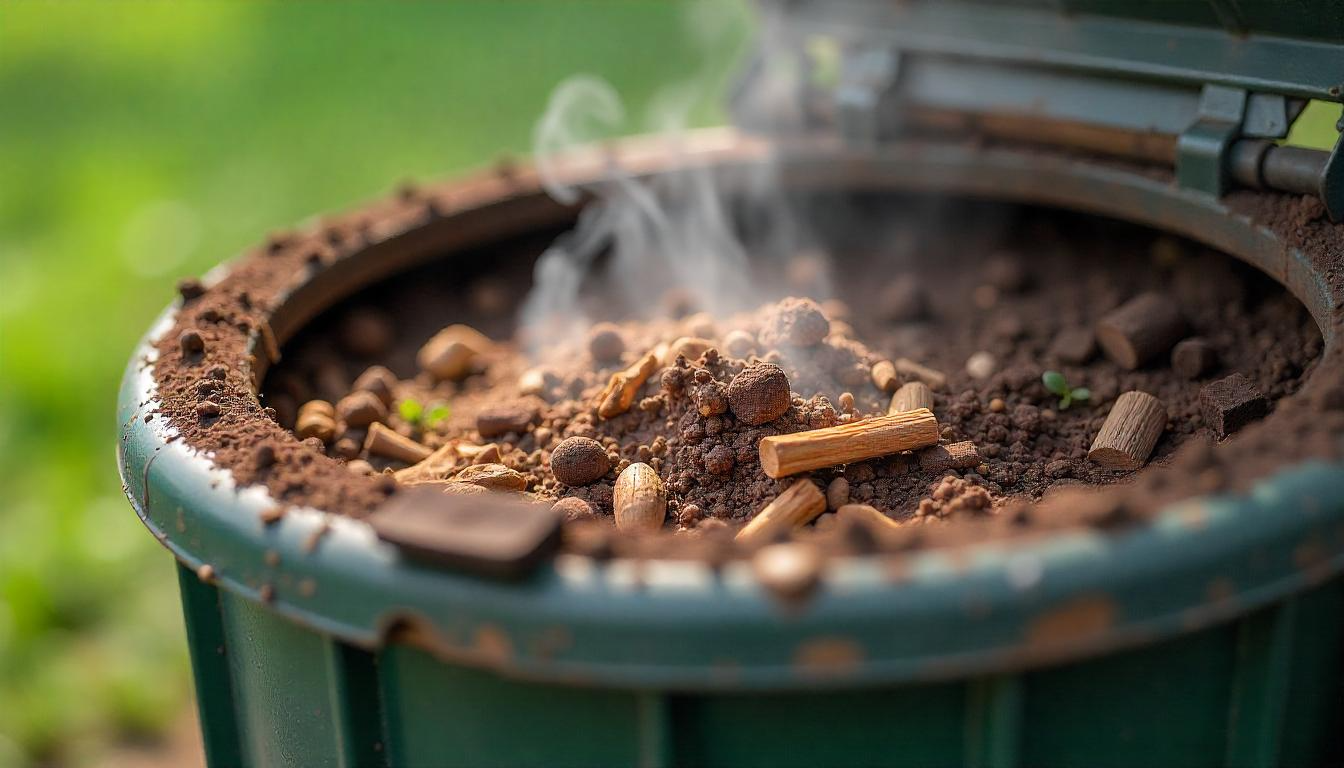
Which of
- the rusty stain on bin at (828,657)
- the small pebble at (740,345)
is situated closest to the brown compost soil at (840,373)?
the small pebble at (740,345)

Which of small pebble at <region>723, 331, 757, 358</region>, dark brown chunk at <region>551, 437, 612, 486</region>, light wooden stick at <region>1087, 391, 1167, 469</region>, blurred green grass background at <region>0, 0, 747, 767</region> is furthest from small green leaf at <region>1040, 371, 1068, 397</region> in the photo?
blurred green grass background at <region>0, 0, 747, 767</region>

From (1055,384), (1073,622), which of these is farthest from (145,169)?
(1073,622)

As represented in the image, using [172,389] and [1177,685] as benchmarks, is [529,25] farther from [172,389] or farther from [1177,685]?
[1177,685]

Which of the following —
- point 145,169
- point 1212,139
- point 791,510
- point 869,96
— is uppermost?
point 145,169

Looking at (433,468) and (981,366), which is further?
(981,366)

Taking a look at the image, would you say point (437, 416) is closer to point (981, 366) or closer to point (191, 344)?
point (191, 344)

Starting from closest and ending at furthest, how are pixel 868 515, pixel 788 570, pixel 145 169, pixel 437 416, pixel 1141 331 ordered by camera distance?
pixel 788 570, pixel 868 515, pixel 1141 331, pixel 437 416, pixel 145 169

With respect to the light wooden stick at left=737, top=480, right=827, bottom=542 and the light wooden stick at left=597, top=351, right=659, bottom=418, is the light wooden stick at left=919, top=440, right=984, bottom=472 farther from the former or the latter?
the light wooden stick at left=597, top=351, right=659, bottom=418
